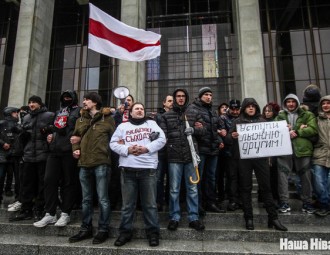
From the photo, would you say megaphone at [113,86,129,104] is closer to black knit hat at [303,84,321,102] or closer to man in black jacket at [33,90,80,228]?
man in black jacket at [33,90,80,228]

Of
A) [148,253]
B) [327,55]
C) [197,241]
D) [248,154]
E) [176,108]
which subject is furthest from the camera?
[327,55]

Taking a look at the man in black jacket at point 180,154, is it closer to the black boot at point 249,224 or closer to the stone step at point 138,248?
the stone step at point 138,248

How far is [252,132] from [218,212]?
1556 mm

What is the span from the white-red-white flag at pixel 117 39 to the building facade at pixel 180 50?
3.64 meters

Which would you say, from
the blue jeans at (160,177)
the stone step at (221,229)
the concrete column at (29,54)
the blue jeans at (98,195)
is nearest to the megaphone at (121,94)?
the blue jeans at (160,177)

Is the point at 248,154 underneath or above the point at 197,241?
above

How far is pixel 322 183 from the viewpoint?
4.67 meters

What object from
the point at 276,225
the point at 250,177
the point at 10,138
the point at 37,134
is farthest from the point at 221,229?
the point at 10,138

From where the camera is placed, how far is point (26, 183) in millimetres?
4980

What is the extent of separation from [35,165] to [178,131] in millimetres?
2840

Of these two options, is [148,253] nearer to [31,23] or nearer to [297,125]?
[297,125]

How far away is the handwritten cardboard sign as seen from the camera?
14.7 ft

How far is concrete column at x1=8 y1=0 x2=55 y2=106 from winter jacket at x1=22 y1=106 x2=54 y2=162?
20.6 feet

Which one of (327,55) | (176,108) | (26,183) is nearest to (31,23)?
(26,183)
